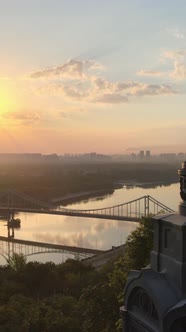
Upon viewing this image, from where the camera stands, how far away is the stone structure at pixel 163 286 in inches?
115

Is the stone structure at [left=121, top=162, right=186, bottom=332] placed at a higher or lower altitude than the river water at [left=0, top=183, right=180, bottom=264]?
higher

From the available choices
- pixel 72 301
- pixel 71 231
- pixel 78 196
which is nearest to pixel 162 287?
pixel 72 301

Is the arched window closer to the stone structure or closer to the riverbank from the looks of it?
the stone structure

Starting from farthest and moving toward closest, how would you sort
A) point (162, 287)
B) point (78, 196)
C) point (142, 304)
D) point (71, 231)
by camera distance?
point (78, 196)
point (71, 231)
point (142, 304)
point (162, 287)

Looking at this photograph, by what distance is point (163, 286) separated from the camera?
3.10 m

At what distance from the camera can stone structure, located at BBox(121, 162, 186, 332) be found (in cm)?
292

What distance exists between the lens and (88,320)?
723 cm

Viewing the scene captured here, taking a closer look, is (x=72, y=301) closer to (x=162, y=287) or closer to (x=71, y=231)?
(x=162, y=287)

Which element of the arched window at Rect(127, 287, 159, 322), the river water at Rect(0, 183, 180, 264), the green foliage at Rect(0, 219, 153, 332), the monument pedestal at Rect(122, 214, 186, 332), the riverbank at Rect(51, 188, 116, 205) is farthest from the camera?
the riverbank at Rect(51, 188, 116, 205)

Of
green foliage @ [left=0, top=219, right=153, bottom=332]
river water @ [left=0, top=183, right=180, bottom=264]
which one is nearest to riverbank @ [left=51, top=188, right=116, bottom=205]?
river water @ [left=0, top=183, right=180, bottom=264]

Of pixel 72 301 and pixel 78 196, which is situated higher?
pixel 72 301

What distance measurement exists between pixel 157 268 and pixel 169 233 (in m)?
0.33

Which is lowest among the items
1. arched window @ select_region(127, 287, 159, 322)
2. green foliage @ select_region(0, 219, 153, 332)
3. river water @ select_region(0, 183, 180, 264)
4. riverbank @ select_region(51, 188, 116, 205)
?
river water @ select_region(0, 183, 180, 264)

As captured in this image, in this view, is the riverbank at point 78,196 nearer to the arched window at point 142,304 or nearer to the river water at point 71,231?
the river water at point 71,231
